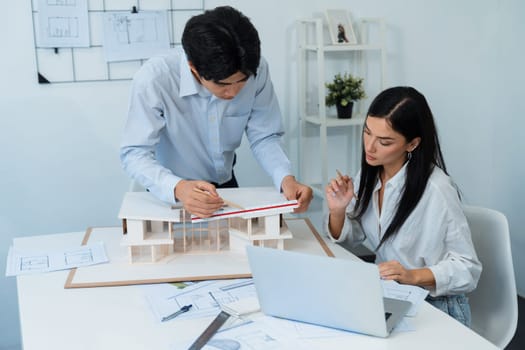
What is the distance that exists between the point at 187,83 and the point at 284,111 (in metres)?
1.06

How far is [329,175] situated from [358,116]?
347mm

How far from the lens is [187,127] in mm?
1935

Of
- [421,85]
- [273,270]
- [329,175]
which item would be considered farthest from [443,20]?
[273,270]

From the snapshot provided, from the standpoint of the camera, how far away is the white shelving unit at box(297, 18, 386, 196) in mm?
2662

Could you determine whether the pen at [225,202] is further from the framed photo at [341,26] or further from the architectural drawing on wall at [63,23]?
the framed photo at [341,26]

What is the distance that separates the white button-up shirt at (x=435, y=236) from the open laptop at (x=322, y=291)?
0.32 m

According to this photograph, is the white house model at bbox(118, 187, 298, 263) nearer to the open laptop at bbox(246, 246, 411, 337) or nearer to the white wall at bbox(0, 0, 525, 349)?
the open laptop at bbox(246, 246, 411, 337)

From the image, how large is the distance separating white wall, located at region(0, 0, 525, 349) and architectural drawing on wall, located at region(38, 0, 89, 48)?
67mm

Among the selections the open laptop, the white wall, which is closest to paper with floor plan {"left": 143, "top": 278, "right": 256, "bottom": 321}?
the open laptop

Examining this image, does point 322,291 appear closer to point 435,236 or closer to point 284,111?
point 435,236

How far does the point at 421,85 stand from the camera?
3047mm

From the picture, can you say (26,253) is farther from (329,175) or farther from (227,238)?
(329,175)

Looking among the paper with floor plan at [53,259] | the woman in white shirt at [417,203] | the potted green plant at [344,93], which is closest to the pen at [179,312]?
the paper with floor plan at [53,259]

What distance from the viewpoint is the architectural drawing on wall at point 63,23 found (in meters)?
2.46
